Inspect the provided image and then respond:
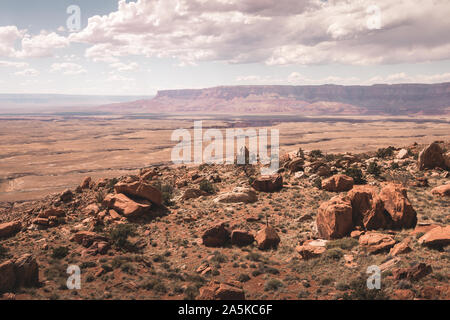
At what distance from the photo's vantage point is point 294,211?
20922 millimetres

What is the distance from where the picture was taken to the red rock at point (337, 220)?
15859 mm

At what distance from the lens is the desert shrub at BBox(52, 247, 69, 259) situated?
1611 cm

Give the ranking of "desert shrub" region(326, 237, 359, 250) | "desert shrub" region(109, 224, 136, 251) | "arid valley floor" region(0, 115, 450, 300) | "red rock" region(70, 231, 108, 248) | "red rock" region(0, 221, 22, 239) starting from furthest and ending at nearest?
"red rock" region(0, 221, 22, 239), "red rock" region(70, 231, 108, 248), "desert shrub" region(109, 224, 136, 251), "desert shrub" region(326, 237, 359, 250), "arid valley floor" region(0, 115, 450, 300)

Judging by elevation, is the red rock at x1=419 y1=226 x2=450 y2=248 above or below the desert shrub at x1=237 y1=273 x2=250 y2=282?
above

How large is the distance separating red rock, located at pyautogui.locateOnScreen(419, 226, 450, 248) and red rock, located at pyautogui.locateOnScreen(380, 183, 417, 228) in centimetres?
205

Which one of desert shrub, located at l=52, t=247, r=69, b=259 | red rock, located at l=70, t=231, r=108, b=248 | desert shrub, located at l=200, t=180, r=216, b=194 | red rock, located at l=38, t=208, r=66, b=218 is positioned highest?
desert shrub, located at l=200, t=180, r=216, b=194

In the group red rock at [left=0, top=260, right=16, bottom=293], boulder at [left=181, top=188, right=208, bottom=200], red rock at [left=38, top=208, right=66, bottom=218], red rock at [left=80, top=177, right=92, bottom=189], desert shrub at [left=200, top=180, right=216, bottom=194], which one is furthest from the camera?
red rock at [left=80, top=177, right=92, bottom=189]

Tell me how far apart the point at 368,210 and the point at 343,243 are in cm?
287

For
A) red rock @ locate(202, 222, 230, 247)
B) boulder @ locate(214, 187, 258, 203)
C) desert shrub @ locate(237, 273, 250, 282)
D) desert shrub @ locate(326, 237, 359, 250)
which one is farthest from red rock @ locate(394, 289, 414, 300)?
boulder @ locate(214, 187, 258, 203)

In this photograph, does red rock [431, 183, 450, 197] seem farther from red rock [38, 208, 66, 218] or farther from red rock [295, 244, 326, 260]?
red rock [38, 208, 66, 218]

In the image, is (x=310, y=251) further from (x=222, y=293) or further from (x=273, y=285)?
(x=222, y=293)

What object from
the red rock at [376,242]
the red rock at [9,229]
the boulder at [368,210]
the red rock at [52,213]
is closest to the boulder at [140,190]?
the red rock at [52,213]
